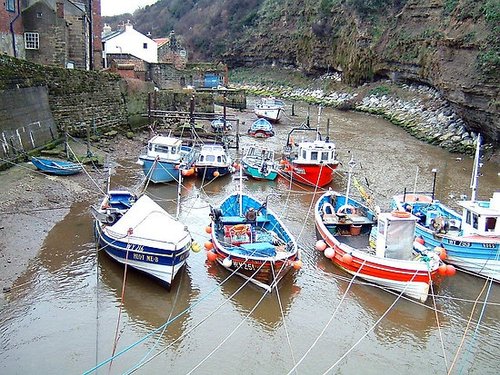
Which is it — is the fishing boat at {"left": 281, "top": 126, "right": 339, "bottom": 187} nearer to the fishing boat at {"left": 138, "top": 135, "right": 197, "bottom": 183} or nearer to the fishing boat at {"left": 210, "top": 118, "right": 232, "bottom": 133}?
the fishing boat at {"left": 138, "top": 135, "right": 197, "bottom": 183}

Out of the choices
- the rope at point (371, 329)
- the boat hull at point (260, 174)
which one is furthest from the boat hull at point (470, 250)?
the boat hull at point (260, 174)

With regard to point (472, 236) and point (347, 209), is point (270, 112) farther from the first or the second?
point (472, 236)

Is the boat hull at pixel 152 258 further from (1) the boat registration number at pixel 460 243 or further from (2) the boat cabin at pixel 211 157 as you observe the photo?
(2) the boat cabin at pixel 211 157

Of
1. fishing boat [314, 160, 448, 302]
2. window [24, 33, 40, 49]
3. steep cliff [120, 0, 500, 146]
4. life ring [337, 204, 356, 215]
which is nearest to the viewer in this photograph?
fishing boat [314, 160, 448, 302]

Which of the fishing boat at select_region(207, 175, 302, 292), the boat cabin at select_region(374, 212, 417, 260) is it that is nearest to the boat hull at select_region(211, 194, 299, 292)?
the fishing boat at select_region(207, 175, 302, 292)

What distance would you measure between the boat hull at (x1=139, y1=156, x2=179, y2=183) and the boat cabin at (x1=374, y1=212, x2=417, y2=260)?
1103 cm

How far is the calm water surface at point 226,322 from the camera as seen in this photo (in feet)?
36.5

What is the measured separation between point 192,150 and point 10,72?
8.34 meters

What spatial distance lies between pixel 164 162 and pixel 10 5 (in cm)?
1301

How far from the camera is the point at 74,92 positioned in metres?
27.8

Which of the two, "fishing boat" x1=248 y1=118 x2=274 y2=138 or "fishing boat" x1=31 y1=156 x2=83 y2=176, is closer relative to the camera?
"fishing boat" x1=31 y1=156 x2=83 y2=176

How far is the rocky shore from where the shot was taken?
105 feet

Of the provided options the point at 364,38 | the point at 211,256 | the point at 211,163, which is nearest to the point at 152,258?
the point at 211,256

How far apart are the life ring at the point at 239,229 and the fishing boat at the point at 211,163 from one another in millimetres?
8700
